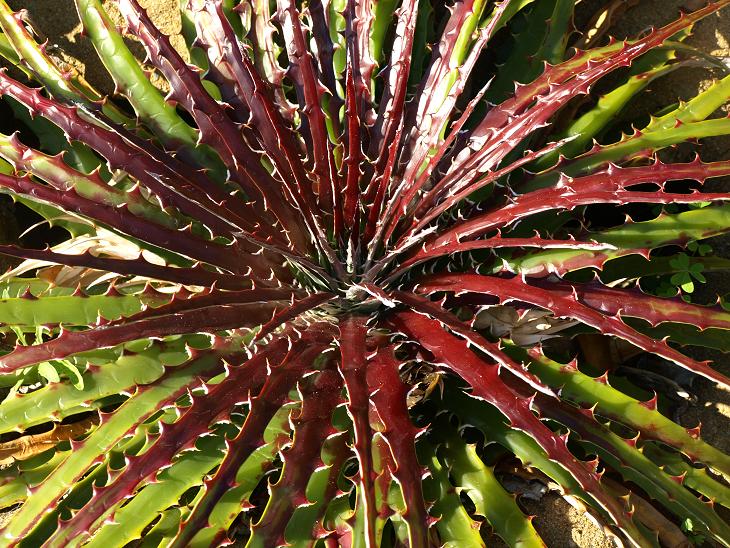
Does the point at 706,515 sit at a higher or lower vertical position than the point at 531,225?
lower

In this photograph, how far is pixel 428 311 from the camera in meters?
1.42

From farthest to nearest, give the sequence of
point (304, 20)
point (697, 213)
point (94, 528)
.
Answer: point (304, 20) → point (697, 213) → point (94, 528)

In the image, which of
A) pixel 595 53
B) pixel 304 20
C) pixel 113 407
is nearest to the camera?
pixel 595 53

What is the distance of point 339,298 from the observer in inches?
60.6

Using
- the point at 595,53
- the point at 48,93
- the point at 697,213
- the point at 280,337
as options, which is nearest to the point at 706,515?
the point at 697,213

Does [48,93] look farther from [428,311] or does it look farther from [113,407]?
[428,311]

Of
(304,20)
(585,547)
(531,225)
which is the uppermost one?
(304,20)

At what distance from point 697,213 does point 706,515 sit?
62 cm

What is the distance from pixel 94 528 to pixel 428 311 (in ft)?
2.48

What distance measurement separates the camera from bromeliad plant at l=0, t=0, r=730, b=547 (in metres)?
1.30

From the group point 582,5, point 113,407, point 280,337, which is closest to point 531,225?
point 280,337

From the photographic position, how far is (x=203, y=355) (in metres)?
1.46

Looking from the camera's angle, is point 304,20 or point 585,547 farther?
point 304,20

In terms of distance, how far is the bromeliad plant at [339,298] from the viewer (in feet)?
4.26
